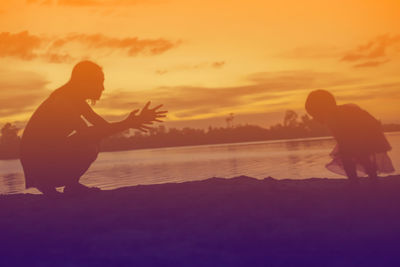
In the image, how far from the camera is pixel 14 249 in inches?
191

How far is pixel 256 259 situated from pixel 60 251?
6.12 feet

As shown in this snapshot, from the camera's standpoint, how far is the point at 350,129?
7.29 metres

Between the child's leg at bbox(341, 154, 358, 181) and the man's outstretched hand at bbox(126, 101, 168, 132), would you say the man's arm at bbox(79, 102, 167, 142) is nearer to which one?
the man's outstretched hand at bbox(126, 101, 168, 132)

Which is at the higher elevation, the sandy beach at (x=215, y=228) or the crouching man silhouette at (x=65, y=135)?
the crouching man silhouette at (x=65, y=135)

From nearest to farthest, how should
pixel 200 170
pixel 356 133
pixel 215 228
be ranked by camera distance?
pixel 215 228 < pixel 356 133 < pixel 200 170

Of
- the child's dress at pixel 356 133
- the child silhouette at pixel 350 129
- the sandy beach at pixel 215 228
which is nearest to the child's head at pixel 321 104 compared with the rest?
the child silhouette at pixel 350 129

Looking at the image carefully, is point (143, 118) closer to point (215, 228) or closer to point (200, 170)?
point (215, 228)

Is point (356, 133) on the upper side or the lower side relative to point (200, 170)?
upper

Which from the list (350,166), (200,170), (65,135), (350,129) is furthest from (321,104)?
(200,170)

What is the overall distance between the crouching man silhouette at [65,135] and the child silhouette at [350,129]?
2508 mm

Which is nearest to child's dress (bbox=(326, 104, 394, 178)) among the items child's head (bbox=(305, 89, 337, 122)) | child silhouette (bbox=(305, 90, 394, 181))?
child silhouette (bbox=(305, 90, 394, 181))

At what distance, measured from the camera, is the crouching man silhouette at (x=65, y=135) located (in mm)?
7867

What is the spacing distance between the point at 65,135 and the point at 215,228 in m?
3.91

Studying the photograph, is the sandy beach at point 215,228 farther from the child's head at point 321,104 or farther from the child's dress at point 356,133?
the child's head at point 321,104
